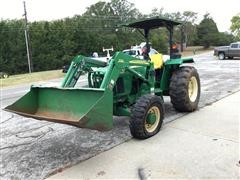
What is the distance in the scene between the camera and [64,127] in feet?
21.7

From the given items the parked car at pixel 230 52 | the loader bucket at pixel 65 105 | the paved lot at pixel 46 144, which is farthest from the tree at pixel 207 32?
the loader bucket at pixel 65 105

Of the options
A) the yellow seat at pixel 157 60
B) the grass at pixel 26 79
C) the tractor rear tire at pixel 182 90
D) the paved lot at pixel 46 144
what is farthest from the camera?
the grass at pixel 26 79

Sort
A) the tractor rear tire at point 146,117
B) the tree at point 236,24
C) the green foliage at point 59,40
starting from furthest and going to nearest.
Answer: the tree at point 236,24 → the green foliage at point 59,40 → the tractor rear tire at point 146,117

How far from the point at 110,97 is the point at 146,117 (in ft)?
3.19

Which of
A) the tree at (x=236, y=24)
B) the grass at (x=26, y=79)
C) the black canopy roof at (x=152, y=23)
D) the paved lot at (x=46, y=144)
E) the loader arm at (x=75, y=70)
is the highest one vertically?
the tree at (x=236, y=24)

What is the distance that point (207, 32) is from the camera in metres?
73.9

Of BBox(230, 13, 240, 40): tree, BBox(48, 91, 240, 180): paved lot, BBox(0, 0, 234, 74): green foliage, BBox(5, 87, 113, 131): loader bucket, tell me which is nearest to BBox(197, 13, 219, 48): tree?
BBox(230, 13, 240, 40): tree

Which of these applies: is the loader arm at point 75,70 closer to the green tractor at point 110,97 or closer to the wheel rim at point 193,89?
the green tractor at point 110,97

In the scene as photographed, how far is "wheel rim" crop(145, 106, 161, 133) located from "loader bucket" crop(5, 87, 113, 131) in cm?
100

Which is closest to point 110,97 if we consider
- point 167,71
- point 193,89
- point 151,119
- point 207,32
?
point 151,119

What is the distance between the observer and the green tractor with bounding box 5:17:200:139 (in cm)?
486

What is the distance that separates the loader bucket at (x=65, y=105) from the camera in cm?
476

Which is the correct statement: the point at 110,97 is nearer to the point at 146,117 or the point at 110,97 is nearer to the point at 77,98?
the point at 77,98

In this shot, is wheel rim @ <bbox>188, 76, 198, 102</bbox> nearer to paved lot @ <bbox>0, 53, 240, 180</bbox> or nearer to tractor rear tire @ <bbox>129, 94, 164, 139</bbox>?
paved lot @ <bbox>0, 53, 240, 180</bbox>
